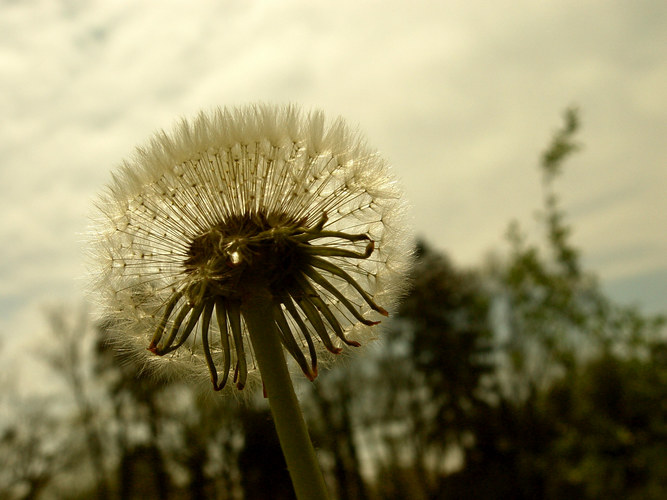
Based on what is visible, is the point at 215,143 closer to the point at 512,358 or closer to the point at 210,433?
the point at 210,433

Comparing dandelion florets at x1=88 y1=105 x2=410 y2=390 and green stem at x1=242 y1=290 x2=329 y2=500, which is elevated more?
dandelion florets at x1=88 y1=105 x2=410 y2=390

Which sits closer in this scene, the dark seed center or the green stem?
the green stem

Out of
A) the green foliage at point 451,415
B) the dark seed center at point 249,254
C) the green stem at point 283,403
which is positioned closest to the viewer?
the green stem at point 283,403

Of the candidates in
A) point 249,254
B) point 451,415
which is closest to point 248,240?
point 249,254

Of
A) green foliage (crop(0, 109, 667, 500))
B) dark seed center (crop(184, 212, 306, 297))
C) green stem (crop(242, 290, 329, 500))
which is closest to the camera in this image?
green stem (crop(242, 290, 329, 500))

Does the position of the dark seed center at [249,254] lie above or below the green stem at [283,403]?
above

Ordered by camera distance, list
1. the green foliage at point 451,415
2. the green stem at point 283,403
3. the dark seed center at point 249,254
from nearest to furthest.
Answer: the green stem at point 283,403
the dark seed center at point 249,254
the green foliage at point 451,415

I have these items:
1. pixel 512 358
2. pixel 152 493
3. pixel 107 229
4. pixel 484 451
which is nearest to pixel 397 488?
pixel 484 451

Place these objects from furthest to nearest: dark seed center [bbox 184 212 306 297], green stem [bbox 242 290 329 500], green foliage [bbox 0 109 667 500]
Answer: green foliage [bbox 0 109 667 500] < dark seed center [bbox 184 212 306 297] < green stem [bbox 242 290 329 500]
